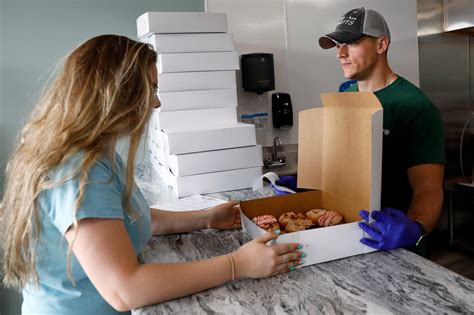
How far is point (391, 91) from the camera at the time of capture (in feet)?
5.73

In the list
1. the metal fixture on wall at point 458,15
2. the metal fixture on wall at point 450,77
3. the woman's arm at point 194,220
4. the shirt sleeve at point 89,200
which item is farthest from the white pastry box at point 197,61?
the metal fixture on wall at point 458,15

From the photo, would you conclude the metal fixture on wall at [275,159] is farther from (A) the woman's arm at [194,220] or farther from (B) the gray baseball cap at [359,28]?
(A) the woman's arm at [194,220]

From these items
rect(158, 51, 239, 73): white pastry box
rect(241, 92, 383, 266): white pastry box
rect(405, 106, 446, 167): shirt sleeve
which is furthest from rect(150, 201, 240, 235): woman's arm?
rect(158, 51, 239, 73): white pastry box

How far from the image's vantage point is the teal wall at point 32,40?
7.74 ft

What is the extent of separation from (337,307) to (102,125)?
62 cm

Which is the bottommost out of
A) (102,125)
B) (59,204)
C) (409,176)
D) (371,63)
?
(409,176)

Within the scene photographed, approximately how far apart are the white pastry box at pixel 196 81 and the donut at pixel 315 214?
112cm

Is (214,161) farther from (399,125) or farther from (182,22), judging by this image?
(399,125)

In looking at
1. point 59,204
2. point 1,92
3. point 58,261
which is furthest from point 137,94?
point 1,92

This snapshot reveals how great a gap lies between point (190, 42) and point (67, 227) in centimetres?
152

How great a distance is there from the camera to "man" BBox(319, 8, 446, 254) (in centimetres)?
158

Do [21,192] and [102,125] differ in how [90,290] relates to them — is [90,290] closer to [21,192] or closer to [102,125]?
[21,192]

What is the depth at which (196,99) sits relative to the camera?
2.24m

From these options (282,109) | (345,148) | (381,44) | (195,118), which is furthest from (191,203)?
(282,109)
